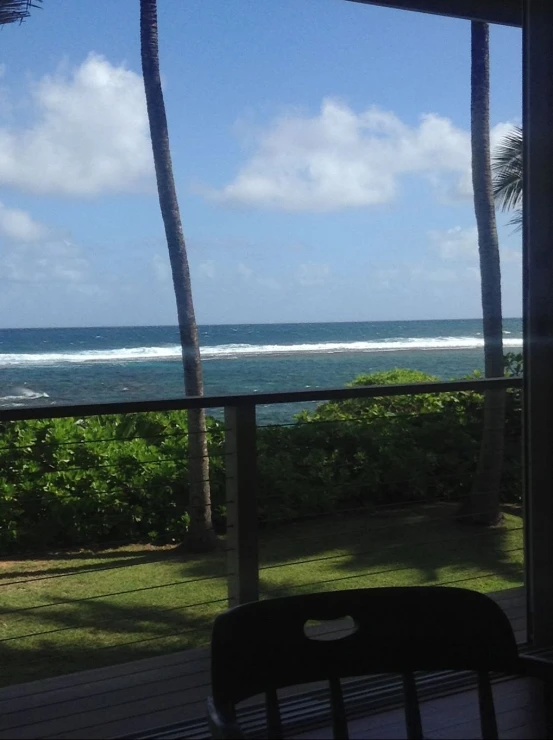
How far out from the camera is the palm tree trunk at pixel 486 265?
5.50 meters

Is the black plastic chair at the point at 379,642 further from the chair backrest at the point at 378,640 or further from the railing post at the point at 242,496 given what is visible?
the railing post at the point at 242,496

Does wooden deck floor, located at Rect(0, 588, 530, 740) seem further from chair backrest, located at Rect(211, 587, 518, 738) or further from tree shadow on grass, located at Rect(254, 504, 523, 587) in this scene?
tree shadow on grass, located at Rect(254, 504, 523, 587)

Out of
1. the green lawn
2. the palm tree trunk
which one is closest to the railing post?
the green lawn

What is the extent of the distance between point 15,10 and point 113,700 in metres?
4.63

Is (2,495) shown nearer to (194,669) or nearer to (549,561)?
(194,669)

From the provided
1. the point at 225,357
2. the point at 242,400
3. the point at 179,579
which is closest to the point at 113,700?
the point at 242,400

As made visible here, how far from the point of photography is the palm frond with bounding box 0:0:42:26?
16.7ft

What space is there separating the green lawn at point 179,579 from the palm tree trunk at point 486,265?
0.32 meters

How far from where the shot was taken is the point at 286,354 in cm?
2233

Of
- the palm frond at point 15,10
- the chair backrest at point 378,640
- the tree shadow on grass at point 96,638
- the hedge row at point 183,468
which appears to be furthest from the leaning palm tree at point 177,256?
the chair backrest at point 378,640

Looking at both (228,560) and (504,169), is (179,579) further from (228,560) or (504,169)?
(504,169)

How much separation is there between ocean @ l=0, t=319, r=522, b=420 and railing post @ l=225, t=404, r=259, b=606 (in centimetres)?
1417

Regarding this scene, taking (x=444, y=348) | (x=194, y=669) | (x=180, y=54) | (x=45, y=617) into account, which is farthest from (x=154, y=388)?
(x=194, y=669)

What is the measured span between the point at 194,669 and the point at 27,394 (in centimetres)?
1684
